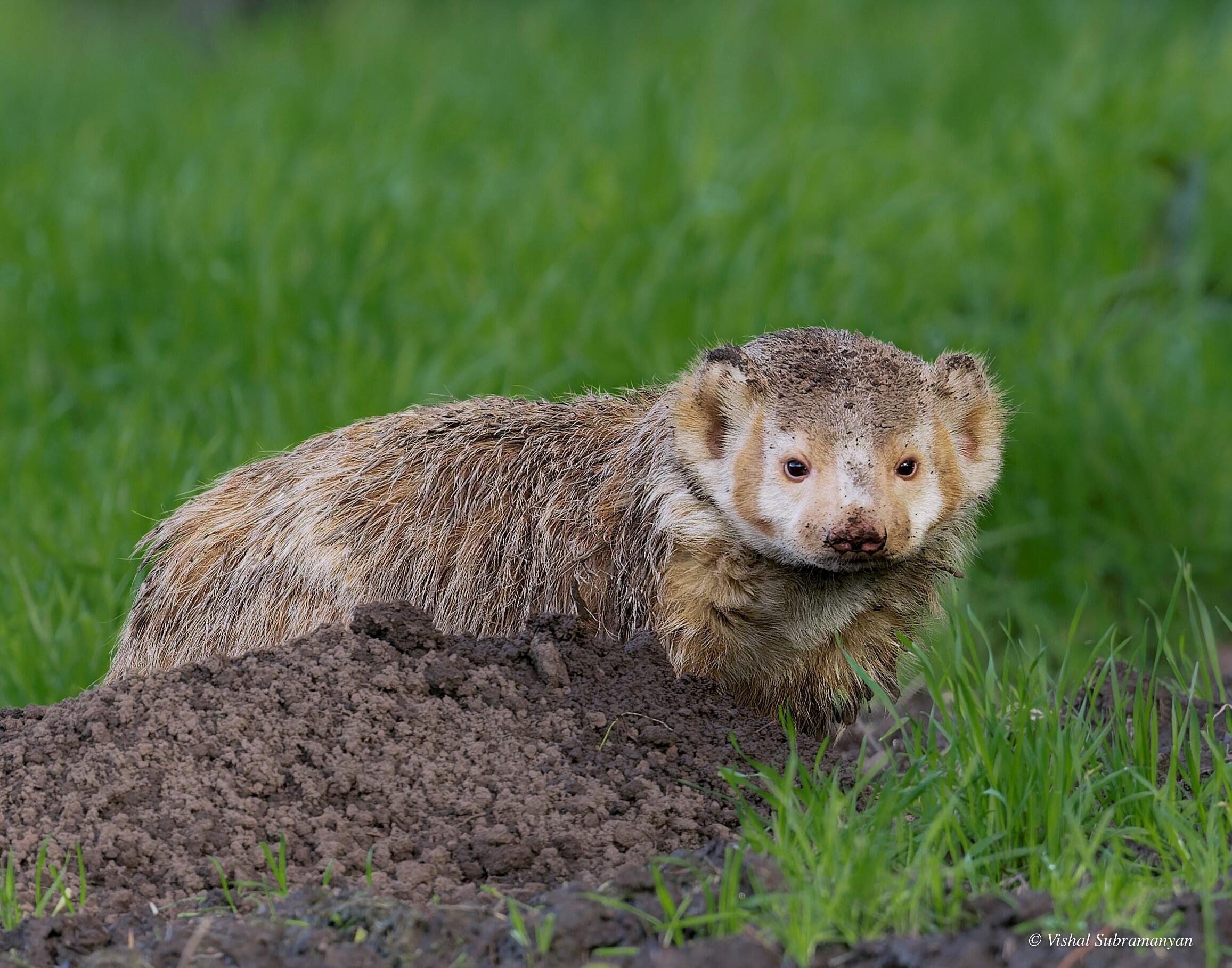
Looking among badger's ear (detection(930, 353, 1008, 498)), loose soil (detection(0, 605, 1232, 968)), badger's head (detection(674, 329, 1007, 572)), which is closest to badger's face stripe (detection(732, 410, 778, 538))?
badger's head (detection(674, 329, 1007, 572))

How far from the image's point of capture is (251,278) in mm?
6148

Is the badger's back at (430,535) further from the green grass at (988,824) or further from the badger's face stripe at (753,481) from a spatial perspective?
the green grass at (988,824)

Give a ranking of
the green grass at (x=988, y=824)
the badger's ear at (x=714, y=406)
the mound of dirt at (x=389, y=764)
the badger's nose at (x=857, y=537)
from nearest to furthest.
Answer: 1. the green grass at (x=988, y=824)
2. the mound of dirt at (x=389, y=764)
3. the badger's nose at (x=857, y=537)
4. the badger's ear at (x=714, y=406)

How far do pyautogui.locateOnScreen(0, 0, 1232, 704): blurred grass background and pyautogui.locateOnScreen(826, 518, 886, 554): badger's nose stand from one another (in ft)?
6.44

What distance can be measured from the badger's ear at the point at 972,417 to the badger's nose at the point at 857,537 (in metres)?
0.49

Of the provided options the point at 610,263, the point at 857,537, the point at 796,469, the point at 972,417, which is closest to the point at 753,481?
the point at 796,469

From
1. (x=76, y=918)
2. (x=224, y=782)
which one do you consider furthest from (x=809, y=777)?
(x=76, y=918)

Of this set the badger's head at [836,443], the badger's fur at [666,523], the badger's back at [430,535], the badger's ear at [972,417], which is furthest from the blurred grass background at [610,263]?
the badger's head at [836,443]

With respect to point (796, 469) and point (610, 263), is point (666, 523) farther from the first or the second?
point (610, 263)

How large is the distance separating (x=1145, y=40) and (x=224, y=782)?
338 inches

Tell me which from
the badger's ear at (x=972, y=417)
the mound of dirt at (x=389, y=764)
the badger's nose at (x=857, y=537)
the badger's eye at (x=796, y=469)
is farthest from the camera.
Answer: the badger's ear at (x=972, y=417)

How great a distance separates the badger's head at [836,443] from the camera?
329 cm

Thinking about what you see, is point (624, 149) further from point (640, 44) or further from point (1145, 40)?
point (1145, 40)

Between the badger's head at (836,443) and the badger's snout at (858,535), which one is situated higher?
the badger's head at (836,443)
